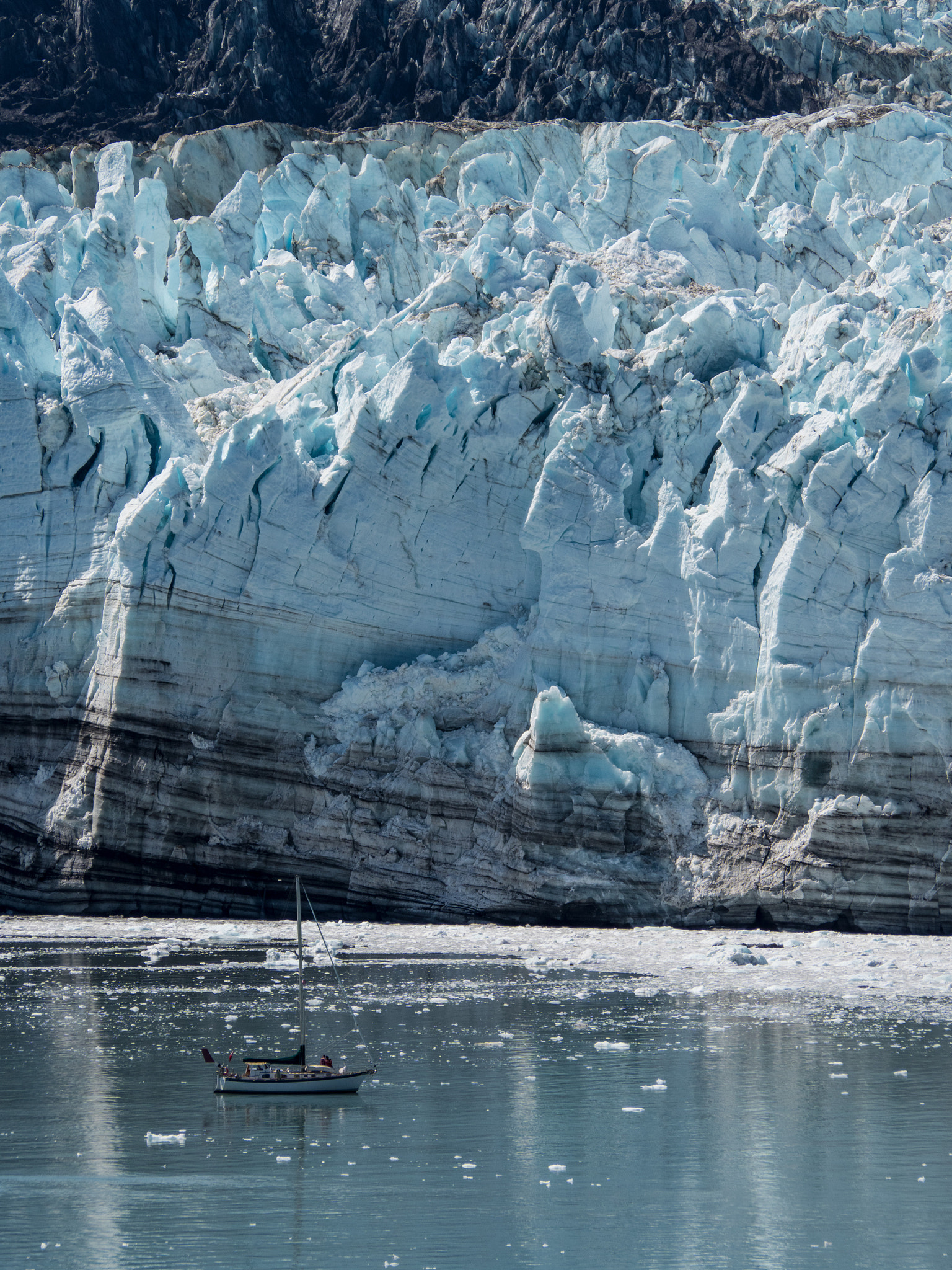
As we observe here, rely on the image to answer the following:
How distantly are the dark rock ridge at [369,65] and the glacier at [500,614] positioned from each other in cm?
1341

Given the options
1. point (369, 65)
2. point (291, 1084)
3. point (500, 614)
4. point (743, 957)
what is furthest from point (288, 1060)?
point (369, 65)

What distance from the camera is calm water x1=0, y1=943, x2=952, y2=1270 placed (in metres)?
8.48

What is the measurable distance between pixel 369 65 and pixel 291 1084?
30581 millimetres

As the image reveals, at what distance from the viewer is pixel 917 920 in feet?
59.1

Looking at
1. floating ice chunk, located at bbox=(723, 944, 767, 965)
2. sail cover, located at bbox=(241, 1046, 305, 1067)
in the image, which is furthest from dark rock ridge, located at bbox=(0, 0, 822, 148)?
sail cover, located at bbox=(241, 1046, 305, 1067)

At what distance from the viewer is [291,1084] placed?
1198 centimetres

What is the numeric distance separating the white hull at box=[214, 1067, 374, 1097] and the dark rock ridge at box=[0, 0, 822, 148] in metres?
27.2

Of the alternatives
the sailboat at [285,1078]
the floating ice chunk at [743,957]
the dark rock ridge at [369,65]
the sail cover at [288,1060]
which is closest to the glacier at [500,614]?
the floating ice chunk at [743,957]

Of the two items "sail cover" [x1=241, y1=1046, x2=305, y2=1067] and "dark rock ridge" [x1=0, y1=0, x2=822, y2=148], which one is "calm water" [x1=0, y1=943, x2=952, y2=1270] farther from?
"dark rock ridge" [x1=0, y1=0, x2=822, y2=148]

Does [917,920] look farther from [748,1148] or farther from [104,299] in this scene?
[104,299]

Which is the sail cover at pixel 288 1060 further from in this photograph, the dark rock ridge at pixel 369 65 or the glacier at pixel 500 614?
the dark rock ridge at pixel 369 65

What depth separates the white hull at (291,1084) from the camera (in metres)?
11.8

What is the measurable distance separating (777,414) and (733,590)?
7.92 feet

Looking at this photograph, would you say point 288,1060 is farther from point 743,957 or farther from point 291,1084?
point 743,957
